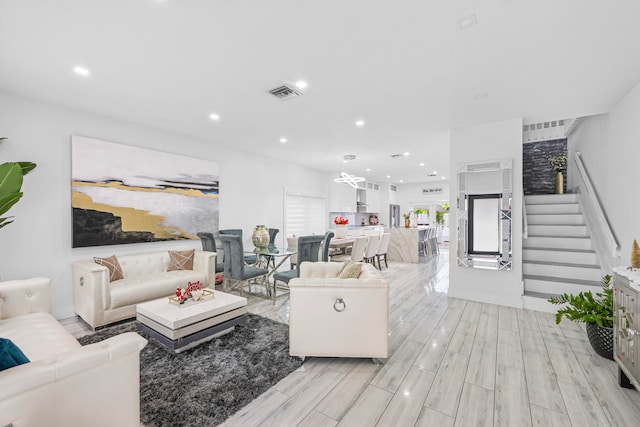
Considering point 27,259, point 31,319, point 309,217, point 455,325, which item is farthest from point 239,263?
point 309,217

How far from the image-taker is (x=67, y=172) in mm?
3576

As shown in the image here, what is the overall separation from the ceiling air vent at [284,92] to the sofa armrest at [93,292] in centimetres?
280

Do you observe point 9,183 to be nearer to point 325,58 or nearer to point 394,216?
point 325,58

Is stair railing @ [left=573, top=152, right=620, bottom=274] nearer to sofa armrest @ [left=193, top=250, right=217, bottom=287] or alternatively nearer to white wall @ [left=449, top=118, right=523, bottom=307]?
white wall @ [left=449, top=118, right=523, bottom=307]

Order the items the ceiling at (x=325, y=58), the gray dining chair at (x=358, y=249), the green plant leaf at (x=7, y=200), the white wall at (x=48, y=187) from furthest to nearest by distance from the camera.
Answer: the gray dining chair at (x=358, y=249) < the white wall at (x=48, y=187) < the ceiling at (x=325, y=58) < the green plant leaf at (x=7, y=200)

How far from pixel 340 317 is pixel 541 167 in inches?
241

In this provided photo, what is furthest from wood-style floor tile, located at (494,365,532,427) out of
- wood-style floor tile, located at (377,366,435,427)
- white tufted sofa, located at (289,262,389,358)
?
white tufted sofa, located at (289,262,389,358)

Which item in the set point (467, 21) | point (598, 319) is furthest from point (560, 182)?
point (467, 21)

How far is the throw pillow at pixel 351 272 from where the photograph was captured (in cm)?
255

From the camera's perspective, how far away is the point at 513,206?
404 centimetres

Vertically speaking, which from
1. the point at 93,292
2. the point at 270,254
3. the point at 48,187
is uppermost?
the point at 48,187

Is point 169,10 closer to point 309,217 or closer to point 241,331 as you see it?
point 241,331

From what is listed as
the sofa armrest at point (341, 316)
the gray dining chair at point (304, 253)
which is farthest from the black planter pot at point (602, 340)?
the gray dining chair at point (304, 253)

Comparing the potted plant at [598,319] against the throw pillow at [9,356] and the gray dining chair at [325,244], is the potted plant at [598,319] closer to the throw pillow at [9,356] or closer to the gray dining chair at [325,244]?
the gray dining chair at [325,244]
